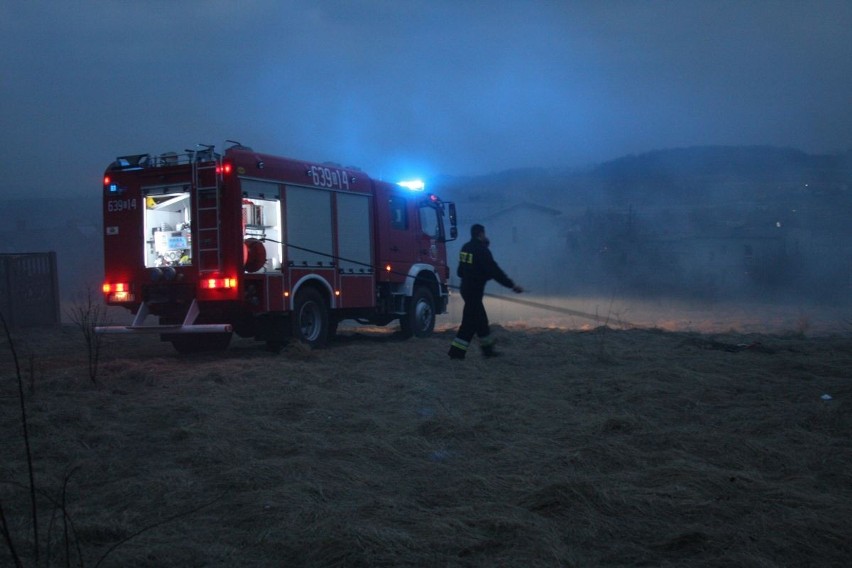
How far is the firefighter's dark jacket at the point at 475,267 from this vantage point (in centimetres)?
1009

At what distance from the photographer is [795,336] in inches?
519

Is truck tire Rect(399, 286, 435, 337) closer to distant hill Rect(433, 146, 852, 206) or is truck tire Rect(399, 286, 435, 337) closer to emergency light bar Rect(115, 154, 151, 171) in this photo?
emergency light bar Rect(115, 154, 151, 171)

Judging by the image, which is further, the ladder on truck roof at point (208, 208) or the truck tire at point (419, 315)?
the truck tire at point (419, 315)

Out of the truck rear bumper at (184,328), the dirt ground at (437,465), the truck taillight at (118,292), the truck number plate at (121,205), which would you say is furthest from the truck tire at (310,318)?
the truck number plate at (121,205)

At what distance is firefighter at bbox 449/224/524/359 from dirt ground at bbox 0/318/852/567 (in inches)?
38.0

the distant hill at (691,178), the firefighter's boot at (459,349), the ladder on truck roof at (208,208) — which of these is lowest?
the firefighter's boot at (459,349)

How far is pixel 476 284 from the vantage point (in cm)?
1016

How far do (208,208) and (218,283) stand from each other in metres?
1.02

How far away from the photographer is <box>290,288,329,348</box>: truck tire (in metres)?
11.1

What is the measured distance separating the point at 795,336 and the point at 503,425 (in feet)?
30.5

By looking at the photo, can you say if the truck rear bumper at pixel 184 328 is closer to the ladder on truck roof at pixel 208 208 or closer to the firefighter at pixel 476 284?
the ladder on truck roof at pixel 208 208

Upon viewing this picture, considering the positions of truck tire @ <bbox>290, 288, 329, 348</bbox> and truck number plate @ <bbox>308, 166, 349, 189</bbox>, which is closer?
truck tire @ <bbox>290, 288, 329, 348</bbox>

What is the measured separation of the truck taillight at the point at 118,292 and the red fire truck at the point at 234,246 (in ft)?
0.06

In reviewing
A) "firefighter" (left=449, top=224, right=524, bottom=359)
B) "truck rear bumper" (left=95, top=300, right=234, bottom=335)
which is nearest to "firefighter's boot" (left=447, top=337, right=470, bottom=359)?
"firefighter" (left=449, top=224, right=524, bottom=359)
